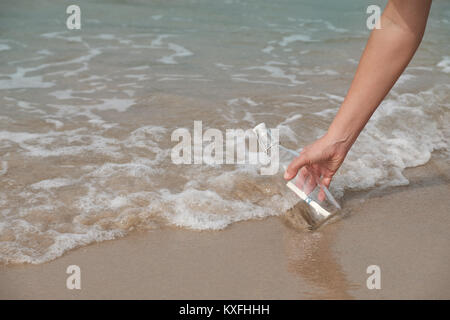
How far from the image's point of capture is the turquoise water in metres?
2.63

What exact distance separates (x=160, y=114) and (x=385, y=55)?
8.11 ft

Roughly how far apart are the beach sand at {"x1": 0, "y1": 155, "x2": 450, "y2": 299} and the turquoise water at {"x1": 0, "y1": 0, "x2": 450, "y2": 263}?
131 millimetres

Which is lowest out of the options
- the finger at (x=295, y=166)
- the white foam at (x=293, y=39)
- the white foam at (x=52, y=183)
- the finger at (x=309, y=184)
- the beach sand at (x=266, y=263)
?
the beach sand at (x=266, y=263)

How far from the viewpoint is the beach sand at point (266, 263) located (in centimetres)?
204

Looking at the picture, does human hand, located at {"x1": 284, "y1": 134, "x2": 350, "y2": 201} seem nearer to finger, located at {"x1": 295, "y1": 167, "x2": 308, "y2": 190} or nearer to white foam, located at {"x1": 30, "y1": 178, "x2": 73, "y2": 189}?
finger, located at {"x1": 295, "y1": 167, "x2": 308, "y2": 190}

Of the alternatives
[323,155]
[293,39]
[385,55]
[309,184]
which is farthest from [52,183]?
[293,39]

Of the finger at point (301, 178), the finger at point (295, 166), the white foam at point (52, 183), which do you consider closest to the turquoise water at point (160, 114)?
the white foam at point (52, 183)

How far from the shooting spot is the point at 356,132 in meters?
2.02

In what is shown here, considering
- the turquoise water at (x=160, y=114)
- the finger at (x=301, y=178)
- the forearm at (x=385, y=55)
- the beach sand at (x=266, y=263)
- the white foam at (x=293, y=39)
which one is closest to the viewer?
the forearm at (x=385, y=55)

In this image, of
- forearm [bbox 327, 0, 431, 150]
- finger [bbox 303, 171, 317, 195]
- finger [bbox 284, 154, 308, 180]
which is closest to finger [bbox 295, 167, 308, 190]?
finger [bbox 303, 171, 317, 195]

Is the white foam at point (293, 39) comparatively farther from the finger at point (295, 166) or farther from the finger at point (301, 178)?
the finger at point (295, 166)

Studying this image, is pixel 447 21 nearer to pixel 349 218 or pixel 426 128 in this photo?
pixel 426 128

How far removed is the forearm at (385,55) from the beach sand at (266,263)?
25.3 inches

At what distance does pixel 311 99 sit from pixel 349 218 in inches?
80.2
